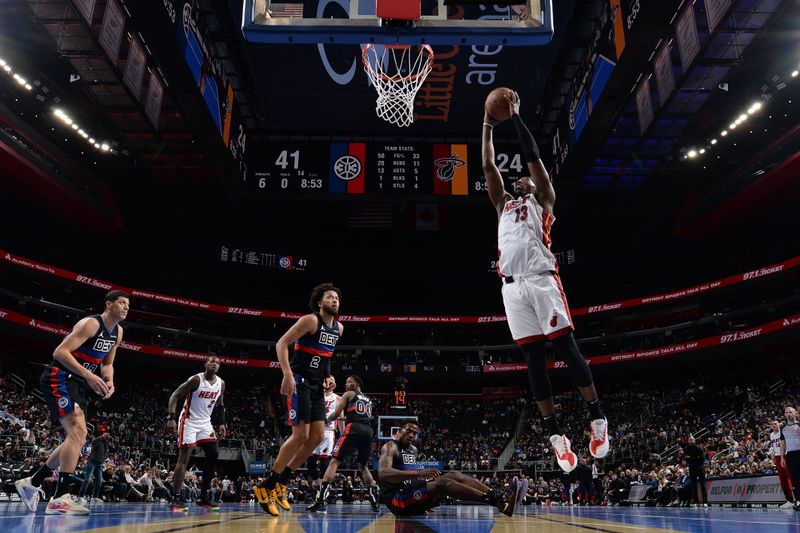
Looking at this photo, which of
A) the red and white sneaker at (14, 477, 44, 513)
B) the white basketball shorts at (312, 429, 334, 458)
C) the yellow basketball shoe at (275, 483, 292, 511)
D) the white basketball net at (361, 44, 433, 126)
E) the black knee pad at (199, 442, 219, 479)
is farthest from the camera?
the white basketball shorts at (312, 429, 334, 458)

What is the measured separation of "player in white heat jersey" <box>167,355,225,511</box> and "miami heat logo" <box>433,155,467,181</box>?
738cm

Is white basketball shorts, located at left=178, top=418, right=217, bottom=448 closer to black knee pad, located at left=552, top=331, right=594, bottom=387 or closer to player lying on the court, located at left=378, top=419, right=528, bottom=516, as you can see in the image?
player lying on the court, located at left=378, top=419, right=528, bottom=516

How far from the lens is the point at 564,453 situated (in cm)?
423

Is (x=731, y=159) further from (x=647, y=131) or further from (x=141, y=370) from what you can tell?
(x=141, y=370)

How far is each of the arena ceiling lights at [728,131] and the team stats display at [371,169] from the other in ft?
34.3

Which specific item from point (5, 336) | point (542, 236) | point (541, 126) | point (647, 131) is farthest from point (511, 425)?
point (542, 236)

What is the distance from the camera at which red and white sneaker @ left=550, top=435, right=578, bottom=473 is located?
A: 421cm

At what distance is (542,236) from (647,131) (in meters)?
11.1

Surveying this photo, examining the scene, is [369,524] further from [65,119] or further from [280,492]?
[65,119]

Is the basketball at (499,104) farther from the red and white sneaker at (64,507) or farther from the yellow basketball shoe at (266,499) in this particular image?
the red and white sneaker at (64,507)

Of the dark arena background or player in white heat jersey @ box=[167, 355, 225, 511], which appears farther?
player in white heat jersey @ box=[167, 355, 225, 511]

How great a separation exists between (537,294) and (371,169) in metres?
10.0

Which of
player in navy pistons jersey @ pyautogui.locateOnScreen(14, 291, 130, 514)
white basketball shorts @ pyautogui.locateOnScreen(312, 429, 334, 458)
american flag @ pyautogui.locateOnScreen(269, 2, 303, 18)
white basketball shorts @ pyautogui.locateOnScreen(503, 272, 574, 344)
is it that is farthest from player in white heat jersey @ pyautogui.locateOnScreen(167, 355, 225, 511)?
white basketball shorts @ pyautogui.locateOnScreen(503, 272, 574, 344)

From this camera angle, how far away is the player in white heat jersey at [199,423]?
7.98 metres
